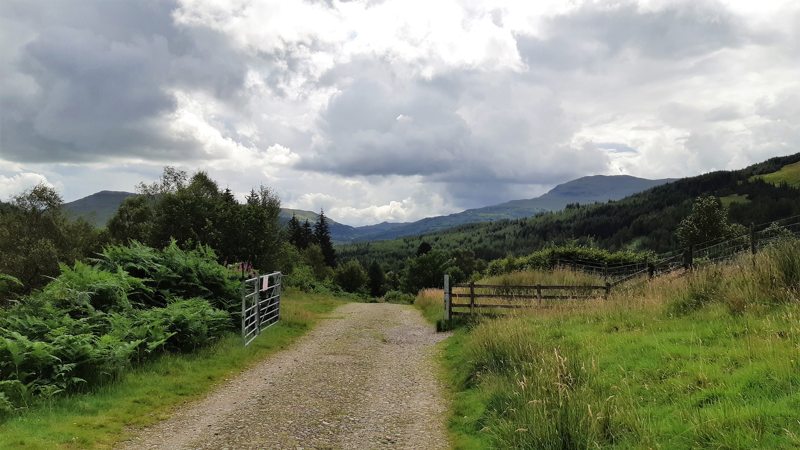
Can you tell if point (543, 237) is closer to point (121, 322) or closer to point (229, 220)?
point (229, 220)

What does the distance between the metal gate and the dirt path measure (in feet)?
5.33

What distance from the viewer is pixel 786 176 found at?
14425 centimetres

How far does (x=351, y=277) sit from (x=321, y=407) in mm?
86342

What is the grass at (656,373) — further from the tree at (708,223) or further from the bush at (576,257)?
the tree at (708,223)

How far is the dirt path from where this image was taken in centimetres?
747

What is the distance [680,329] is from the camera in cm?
880

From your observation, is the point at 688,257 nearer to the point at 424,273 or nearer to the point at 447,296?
the point at 447,296

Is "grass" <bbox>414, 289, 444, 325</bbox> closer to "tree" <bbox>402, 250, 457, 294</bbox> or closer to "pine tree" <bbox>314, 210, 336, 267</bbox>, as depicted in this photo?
"tree" <bbox>402, 250, 457, 294</bbox>

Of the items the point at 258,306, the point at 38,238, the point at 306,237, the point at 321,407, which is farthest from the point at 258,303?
the point at 306,237

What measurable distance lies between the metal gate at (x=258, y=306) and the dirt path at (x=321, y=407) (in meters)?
1.62

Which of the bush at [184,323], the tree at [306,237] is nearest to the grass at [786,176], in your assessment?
the tree at [306,237]

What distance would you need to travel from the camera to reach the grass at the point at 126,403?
7012 mm

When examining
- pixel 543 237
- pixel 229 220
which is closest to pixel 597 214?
pixel 543 237

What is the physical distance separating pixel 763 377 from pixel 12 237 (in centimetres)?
6126
